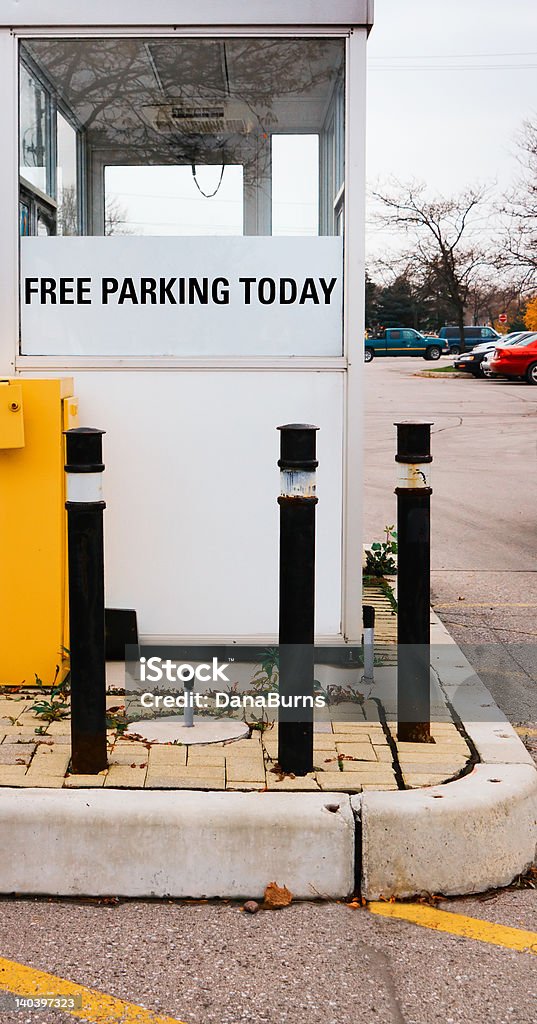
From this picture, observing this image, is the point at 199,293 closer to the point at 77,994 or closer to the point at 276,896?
the point at 276,896

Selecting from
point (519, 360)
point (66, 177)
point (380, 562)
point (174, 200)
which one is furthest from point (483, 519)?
point (519, 360)

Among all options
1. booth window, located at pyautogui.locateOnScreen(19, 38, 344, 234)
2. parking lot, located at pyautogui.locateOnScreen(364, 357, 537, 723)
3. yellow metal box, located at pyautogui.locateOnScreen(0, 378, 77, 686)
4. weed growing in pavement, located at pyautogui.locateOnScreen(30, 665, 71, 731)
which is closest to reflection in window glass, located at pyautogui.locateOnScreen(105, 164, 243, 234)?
booth window, located at pyautogui.locateOnScreen(19, 38, 344, 234)

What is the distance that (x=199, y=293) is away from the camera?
5.33 m

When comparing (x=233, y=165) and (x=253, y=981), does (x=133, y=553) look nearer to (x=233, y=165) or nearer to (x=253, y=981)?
(x=233, y=165)

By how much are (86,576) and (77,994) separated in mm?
1372

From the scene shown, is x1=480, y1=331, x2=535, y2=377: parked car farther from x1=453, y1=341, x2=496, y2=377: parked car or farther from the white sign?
the white sign

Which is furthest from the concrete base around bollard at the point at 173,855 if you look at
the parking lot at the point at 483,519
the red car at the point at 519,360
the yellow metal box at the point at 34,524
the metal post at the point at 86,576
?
the red car at the point at 519,360

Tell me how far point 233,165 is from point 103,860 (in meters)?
3.59

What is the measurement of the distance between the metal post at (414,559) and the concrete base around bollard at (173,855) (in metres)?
0.85

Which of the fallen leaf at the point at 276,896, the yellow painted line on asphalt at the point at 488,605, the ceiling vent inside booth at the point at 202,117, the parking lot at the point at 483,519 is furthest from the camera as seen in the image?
the yellow painted line on asphalt at the point at 488,605

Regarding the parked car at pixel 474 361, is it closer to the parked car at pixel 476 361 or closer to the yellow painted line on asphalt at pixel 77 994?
the parked car at pixel 476 361

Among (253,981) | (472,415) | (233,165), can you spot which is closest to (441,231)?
(472,415)

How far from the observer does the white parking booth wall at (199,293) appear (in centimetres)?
522

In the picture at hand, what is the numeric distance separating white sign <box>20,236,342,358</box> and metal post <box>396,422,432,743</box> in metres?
1.28
